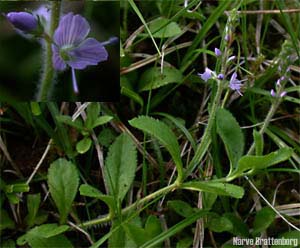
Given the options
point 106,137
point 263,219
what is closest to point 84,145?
point 106,137

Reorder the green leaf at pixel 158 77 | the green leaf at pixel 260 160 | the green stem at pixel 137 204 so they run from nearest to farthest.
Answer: the green leaf at pixel 260 160
the green stem at pixel 137 204
the green leaf at pixel 158 77

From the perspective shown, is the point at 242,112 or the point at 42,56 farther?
the point at 242,112

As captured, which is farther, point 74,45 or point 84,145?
point 84,145

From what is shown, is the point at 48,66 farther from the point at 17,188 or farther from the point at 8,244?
the point at 8,244

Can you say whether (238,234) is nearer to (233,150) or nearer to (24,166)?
(233,150)

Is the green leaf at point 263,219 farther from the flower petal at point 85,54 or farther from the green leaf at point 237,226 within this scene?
the flower petal at point 85,54

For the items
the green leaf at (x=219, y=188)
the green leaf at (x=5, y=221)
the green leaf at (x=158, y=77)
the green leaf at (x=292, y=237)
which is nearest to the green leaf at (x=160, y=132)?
the green leaf at (x=219, y=188)

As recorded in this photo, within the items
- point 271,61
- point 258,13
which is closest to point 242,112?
point 271,61
